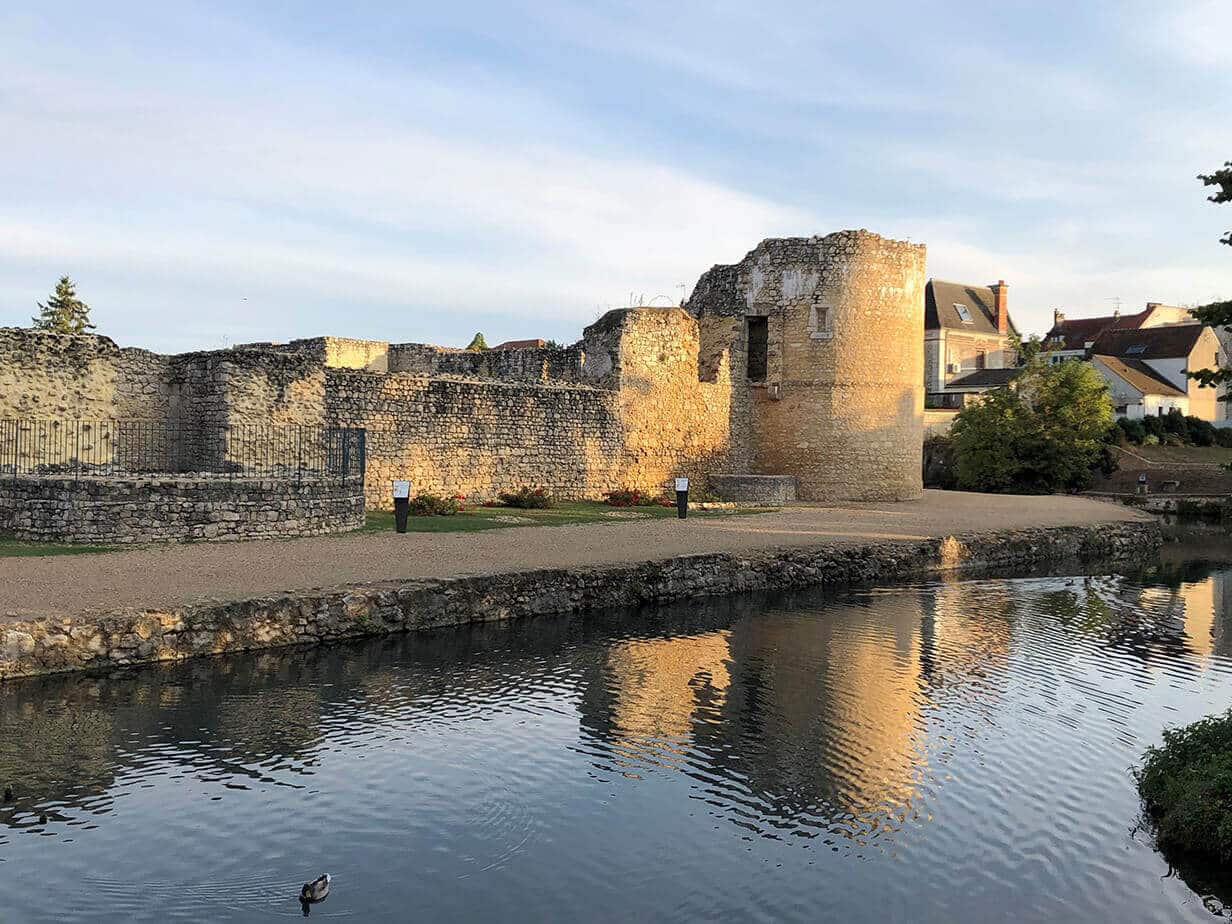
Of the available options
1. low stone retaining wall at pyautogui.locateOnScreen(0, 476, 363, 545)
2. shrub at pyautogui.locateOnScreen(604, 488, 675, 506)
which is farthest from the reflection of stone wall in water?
low stone retaining wall at pyautogui.locateOnScreen(0, 476, 363, 545)

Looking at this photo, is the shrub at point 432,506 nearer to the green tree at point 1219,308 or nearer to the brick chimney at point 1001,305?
the green tree at point 1219,308

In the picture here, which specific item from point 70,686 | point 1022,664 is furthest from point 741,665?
point 70,686

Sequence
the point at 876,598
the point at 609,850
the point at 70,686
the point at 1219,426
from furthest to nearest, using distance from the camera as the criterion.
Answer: the point at 1219,426 < the point at 876,598 < the point at 70,686 < the point at 609,850

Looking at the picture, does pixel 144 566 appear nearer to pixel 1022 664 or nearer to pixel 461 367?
pixel 1022 664

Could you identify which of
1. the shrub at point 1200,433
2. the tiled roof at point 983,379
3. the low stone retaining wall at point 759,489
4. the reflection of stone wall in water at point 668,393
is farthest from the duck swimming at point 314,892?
the tiled roof at point 983,379

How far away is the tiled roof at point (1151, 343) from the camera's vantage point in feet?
183

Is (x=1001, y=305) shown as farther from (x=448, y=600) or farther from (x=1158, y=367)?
(x=448, y=600)

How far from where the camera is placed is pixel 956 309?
63062 mm

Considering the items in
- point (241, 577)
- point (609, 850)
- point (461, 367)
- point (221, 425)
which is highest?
point (461, 367)

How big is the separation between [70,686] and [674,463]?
60.1 feet

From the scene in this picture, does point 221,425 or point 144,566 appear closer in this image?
point 144,566

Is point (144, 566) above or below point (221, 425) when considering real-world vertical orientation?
below

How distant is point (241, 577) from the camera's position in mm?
12156

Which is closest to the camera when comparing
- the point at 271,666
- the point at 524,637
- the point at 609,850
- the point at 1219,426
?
the point at 609,850
